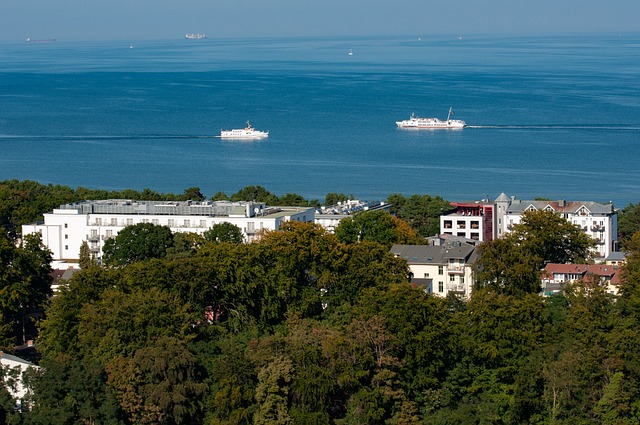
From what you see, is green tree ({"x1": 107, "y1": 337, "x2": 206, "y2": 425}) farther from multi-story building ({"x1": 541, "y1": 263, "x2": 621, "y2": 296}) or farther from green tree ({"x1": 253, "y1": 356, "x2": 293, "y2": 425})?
multi-story building ({"x1": 541, "y1": 263, "x2": 621, "y2": 296})

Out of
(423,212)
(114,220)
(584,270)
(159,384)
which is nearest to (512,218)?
(423,212)

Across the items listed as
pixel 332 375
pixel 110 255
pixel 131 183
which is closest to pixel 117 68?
pixel 131 183

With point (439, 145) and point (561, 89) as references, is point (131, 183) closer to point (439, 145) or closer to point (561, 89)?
point (439, 145)

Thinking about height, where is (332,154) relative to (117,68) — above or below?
below

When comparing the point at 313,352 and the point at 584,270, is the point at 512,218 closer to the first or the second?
the point at 584,270

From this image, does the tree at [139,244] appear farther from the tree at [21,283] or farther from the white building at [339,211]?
the white building at [339,211]
